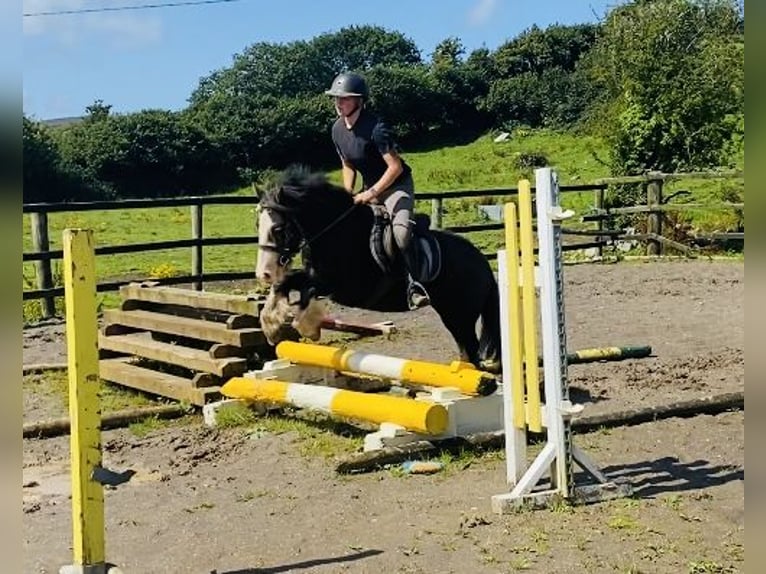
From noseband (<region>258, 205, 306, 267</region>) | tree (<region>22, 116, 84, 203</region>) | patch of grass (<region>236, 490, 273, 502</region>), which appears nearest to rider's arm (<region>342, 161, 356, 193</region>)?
noseband (<region>258, 205, 306, 267</region>)

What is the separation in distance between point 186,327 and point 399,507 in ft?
11.4

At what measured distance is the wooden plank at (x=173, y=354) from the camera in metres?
7.23

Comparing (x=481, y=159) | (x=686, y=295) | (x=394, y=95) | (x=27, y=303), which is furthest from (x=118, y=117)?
(x=686, y=295)

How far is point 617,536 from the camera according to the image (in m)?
4.22

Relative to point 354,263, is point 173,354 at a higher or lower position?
lower

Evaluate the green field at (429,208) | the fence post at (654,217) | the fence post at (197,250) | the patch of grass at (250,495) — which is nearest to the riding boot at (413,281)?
the patch of grass at (250,495)

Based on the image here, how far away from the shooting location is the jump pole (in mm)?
4664

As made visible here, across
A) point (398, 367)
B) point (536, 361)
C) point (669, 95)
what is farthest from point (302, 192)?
point (669, 95)

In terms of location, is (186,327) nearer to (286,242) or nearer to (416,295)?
(286,242)

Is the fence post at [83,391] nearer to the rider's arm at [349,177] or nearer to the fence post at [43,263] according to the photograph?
the rider's arm at [349,177]

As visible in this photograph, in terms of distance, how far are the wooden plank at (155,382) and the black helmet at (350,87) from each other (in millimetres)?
2350

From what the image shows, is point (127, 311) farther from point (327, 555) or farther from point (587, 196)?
point (587, 196)

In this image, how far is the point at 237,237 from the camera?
45.0 ft

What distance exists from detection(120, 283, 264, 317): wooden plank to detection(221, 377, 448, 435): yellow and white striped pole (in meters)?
0.73
